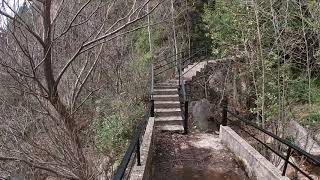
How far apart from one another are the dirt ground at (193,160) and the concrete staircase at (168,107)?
0.79 m

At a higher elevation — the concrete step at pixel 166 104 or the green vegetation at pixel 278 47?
the green vegetation at pixel 278 47

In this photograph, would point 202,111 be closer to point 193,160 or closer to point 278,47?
point 278,47

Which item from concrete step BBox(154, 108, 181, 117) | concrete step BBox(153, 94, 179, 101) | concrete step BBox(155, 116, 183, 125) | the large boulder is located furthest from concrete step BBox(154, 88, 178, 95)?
concrete step BBox(155, 116, 183, 125)

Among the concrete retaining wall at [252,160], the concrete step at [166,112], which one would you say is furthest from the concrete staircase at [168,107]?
the concrete retaining wall at [252,160]

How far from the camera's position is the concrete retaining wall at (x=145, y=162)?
535 centimetres

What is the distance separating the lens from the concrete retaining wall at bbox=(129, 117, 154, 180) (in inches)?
211

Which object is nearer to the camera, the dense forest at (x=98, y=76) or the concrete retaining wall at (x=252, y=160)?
the concrete retaining wall at (x=252, y=160)

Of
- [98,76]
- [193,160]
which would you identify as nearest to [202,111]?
[98,76]

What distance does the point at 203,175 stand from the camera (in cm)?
684

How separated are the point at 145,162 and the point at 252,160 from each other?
2.14 m

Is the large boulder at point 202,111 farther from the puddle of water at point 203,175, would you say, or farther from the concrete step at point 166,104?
the puddle of water at point 203,175

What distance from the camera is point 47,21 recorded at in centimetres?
536

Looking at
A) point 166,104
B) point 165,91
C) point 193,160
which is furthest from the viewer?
point 165,91

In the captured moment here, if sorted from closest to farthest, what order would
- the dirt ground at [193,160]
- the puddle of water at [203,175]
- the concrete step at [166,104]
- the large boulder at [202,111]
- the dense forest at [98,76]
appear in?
the dense forest at [98,76], the puddle of water at [203,175], the dirt ground at [193,160], the concrete step at [166,104], the large boulder at [202,111]
